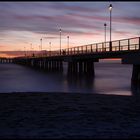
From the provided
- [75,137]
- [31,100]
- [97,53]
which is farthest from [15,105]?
[97,53]

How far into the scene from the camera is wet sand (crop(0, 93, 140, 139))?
20.6 feet

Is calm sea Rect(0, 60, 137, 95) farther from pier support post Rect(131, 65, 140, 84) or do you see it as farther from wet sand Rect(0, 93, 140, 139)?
wet sand Rect(0, 93, 140, 139)

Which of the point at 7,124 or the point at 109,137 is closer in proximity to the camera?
the point at 109,137

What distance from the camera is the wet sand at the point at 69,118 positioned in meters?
6.28

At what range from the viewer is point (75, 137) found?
594 cm

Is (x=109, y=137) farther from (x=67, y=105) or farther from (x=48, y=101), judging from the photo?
→ (x=48, y=101)

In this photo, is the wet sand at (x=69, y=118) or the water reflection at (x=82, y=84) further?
the water reflection at (x=82, y=84)

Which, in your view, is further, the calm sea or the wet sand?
the calm sea

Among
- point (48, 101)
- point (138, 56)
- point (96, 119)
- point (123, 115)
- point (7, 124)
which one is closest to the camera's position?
point (7, 124)

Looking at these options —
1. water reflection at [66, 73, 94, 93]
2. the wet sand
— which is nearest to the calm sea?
water reflection at [66, 73, 94, 93]

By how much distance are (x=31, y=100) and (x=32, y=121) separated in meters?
3.22

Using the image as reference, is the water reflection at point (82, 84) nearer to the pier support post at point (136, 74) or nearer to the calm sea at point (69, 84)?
the calm sea at point (69, 84)

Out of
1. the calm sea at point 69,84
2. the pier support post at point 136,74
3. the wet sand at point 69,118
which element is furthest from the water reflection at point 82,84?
the wet sand at point 69,118

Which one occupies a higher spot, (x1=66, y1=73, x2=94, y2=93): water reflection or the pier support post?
the pier support post
